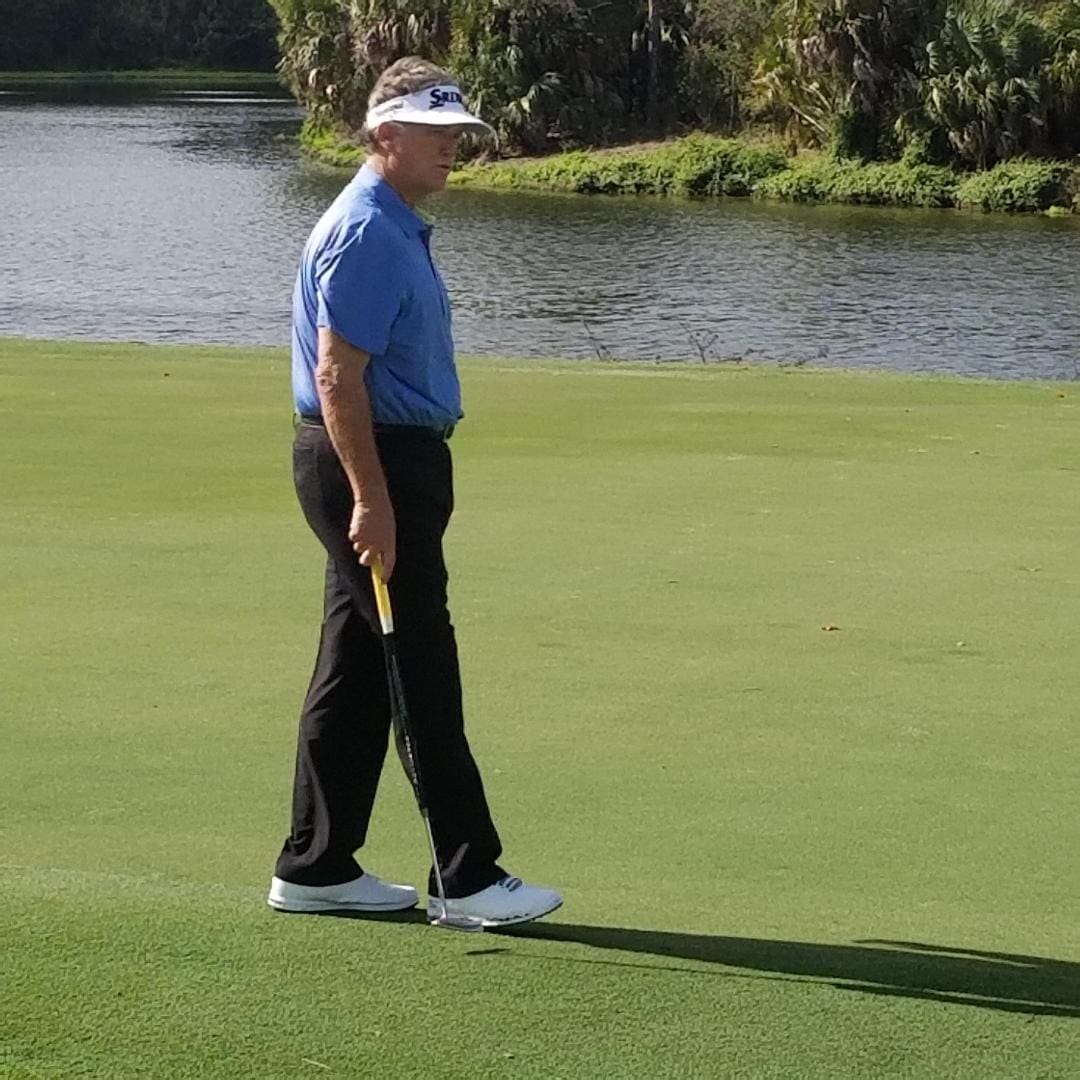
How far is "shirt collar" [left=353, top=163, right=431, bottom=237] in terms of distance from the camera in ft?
14.3

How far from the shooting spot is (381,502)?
14.2 ft

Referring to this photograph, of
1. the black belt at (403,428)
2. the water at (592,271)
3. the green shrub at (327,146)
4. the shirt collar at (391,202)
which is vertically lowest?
the water at (592,271)

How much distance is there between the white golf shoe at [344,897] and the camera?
4.50 m

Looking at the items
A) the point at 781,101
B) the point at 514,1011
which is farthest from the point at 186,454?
the point at 781,101

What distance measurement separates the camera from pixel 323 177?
208 ft

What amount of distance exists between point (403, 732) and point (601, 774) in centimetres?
113

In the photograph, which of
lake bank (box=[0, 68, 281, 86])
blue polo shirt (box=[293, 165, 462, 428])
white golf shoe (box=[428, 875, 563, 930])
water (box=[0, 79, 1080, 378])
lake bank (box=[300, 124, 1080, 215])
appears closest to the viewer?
blue polo shirt (box=[293, 165, 462, 428])

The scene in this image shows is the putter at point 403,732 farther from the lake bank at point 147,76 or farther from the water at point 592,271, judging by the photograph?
the lake bank at point 147,76

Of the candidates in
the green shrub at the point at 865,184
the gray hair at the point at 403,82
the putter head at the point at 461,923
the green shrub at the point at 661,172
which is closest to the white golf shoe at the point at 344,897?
the putter head at the point at 461,923

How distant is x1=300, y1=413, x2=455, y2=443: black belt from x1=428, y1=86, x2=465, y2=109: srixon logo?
0.65 meters

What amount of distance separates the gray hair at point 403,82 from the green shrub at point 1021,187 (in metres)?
50.5

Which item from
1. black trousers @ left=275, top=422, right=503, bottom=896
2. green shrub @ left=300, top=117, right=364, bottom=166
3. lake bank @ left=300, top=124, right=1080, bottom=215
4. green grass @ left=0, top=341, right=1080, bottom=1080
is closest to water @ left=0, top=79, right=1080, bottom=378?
lake bank @ left=300, top=124, right=1080, bottom=215

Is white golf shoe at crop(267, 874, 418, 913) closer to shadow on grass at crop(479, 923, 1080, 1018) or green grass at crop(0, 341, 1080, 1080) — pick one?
green grass at crop(0, 341, 1080, 1080)

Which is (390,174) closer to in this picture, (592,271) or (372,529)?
(372,529)
